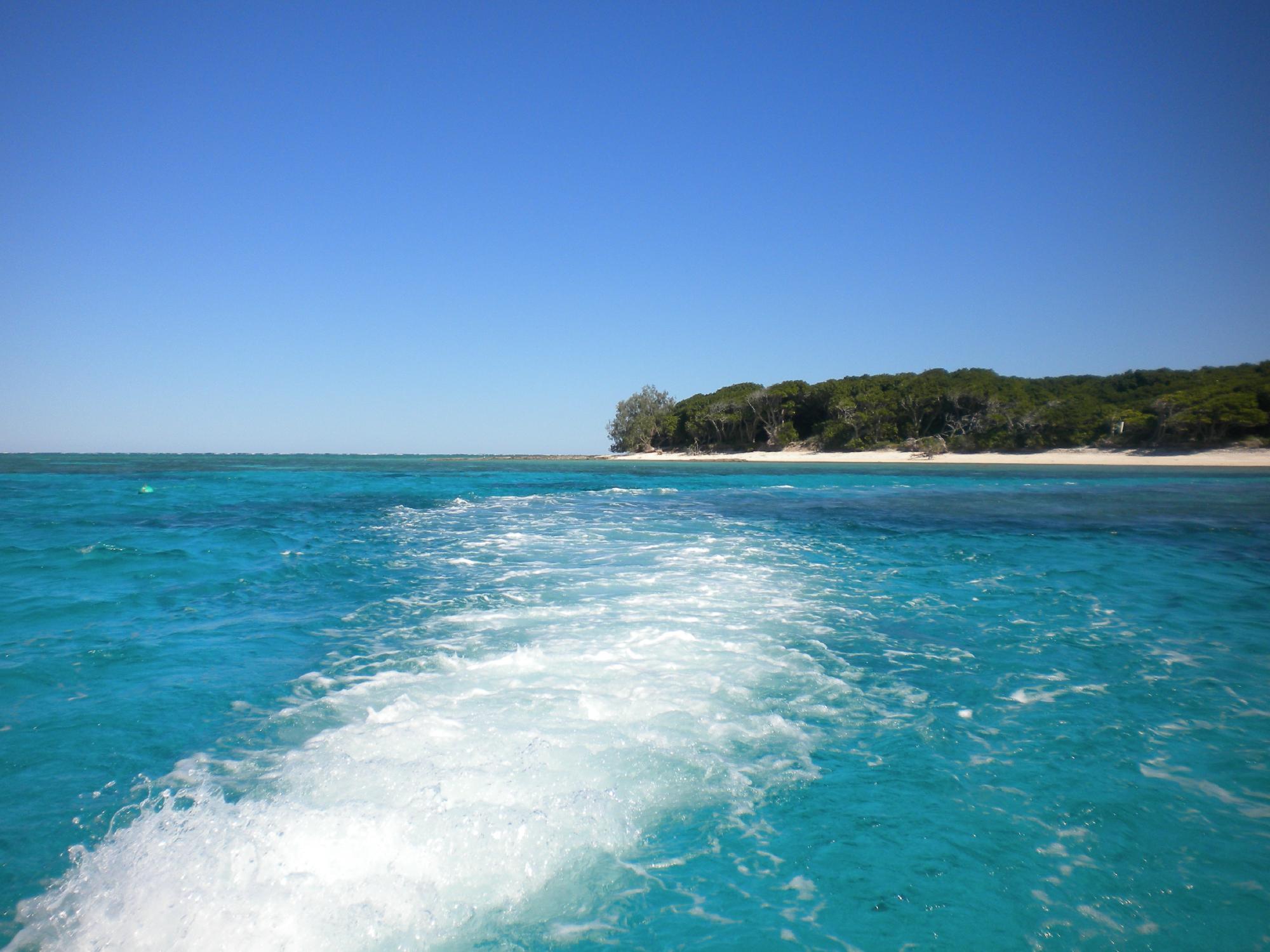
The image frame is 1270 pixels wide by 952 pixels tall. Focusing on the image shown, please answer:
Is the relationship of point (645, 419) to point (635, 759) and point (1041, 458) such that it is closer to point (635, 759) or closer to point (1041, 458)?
point (1041, 458)

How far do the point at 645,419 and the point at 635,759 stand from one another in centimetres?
8564

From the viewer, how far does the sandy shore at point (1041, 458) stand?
4188 centimetres

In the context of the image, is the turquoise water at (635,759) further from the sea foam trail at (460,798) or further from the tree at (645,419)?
the tree at (645,419)

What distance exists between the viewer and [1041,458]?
4925 cm

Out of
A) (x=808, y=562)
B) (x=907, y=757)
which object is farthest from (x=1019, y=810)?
(x=808, y=562)

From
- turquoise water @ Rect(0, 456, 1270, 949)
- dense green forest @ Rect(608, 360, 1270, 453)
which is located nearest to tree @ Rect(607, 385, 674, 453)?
dense green forest @ Rect(608, 360, 1270, 453)

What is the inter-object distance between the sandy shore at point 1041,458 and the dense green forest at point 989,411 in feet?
3.31

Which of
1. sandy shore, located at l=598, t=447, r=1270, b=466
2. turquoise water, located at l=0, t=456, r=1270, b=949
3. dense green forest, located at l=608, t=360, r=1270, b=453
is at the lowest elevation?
turquoise water, located at l=0, t=456, r=1270, b=949

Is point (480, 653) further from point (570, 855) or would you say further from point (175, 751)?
point (570, 855)

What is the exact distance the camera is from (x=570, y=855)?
2.64 meters

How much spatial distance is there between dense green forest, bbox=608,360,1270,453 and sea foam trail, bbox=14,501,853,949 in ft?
176

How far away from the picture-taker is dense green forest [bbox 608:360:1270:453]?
1697 inches

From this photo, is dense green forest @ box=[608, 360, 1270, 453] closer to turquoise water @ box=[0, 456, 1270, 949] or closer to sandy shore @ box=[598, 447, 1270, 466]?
sandy shore @ box=[598, 447, 1270, 466]

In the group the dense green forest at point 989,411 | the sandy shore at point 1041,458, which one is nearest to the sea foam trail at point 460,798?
the sandy shore at point 1041,458
